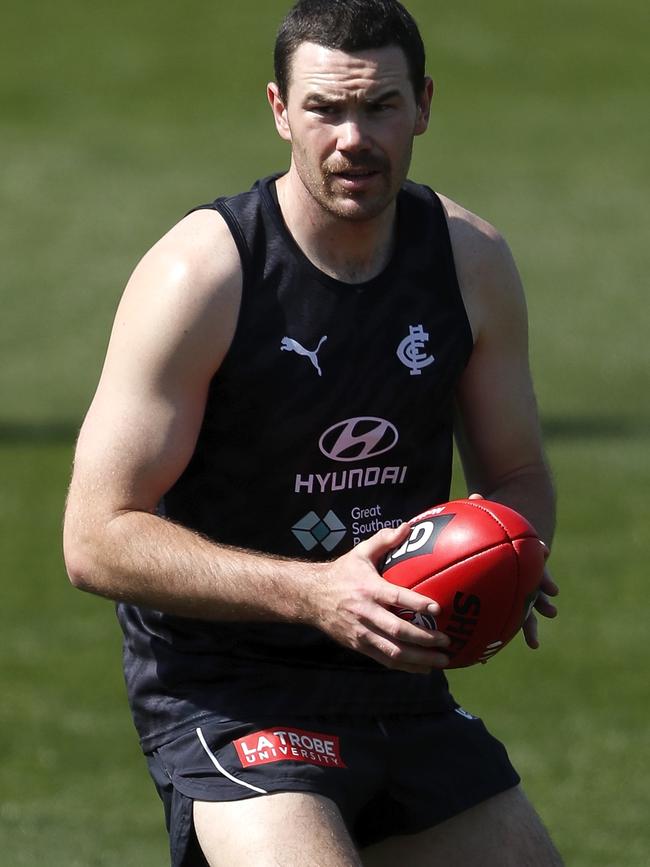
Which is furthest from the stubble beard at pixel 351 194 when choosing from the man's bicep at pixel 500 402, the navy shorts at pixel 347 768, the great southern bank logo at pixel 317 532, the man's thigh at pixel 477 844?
the man's thigh at pixel 477 844

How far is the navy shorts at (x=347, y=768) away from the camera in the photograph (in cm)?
463

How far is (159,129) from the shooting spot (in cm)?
2292

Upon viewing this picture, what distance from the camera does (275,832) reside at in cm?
441

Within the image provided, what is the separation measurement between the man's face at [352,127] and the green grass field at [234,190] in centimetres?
355

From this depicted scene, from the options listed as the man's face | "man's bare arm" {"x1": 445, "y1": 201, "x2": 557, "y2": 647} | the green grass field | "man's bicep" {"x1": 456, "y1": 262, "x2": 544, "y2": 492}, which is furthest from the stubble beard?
the green grass field

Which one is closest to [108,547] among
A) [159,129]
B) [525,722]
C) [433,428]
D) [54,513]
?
[433,428]

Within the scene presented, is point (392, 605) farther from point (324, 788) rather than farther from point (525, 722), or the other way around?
point (525, 722)

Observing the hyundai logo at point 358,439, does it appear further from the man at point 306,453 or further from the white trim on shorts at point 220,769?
the white trim on shorts at point 220,769

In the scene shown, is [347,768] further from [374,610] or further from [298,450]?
[298,450]

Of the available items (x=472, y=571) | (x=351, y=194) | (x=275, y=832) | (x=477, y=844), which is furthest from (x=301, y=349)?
(x=477, y=844)

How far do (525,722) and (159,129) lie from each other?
14823 millimetres

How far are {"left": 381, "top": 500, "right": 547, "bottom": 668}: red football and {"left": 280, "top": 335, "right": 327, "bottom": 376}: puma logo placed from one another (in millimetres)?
521

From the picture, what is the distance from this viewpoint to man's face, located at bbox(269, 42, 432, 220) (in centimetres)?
475

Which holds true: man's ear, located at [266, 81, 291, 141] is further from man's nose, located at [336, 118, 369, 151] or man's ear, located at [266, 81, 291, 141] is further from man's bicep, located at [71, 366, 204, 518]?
man's bicep, located at [71, 366, 204, 518]
